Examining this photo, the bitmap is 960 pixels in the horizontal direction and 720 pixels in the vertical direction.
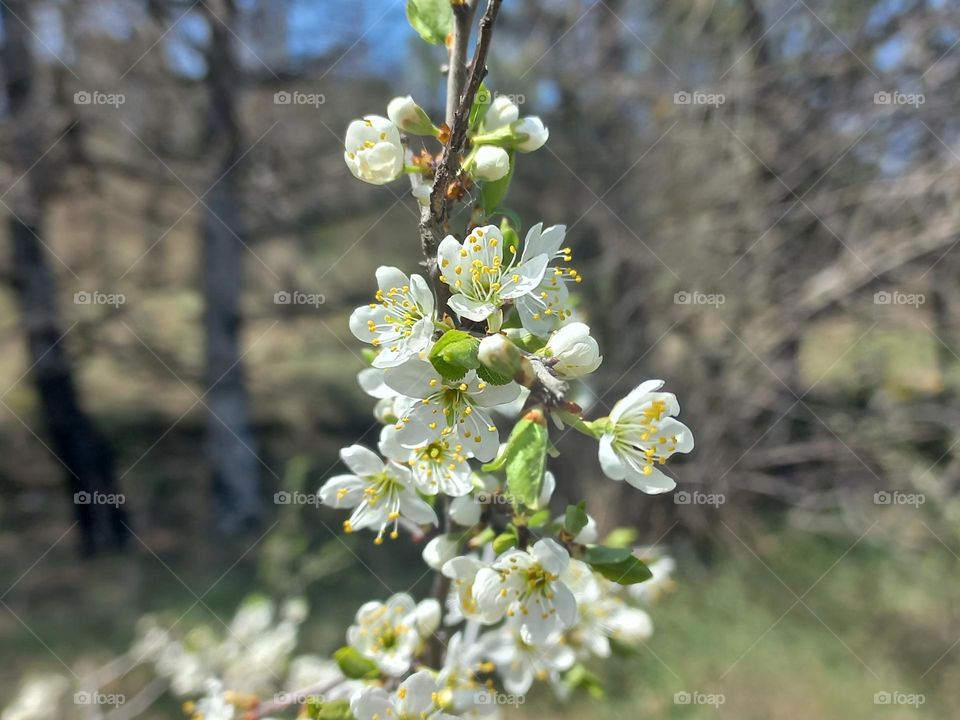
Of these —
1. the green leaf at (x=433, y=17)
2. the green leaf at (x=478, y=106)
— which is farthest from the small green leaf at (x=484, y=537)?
the green leaf at (x=433, y=17)

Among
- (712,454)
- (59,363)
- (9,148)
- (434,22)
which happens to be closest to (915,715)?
(712,454)

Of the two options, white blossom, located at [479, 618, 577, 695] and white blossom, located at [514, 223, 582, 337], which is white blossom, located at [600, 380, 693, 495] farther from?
white blossom, located at [479, 618, 577, 695]

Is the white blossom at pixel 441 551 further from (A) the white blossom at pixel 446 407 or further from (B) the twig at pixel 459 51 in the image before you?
(B) the twig at pixel 459 51

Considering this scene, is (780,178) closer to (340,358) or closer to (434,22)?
(434,22)

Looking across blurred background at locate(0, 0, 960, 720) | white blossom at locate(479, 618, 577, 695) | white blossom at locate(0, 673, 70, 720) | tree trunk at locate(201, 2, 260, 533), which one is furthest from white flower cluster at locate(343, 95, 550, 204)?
tree trunk at locate(201, 2, 260, 533)

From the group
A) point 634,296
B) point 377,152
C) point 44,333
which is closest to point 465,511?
point 377,152

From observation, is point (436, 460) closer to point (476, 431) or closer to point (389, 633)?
point (476, 431)
